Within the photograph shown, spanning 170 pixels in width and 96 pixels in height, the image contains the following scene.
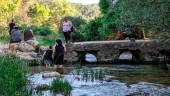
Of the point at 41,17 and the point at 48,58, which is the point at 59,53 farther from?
the point at 41,17

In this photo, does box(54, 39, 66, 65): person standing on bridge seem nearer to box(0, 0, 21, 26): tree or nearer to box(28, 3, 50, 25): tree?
box(0, 0, 21, 26): tree

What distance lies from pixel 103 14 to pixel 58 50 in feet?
50.4

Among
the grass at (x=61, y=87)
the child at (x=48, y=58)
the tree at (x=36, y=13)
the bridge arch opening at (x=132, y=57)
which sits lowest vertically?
the tree at (x=36, y=13)

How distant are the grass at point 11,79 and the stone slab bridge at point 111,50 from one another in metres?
13.2

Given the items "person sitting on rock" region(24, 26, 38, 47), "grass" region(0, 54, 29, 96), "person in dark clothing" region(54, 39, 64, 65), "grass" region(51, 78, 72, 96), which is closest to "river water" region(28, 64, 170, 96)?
"grass" region(51, 78, 72, 96)

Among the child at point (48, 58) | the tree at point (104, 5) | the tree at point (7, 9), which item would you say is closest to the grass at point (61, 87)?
the child at point (48, 58)

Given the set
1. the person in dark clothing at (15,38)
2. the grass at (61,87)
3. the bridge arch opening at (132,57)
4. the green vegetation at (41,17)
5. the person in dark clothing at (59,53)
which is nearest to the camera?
the grass at (61,87)

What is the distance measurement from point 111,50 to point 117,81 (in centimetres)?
901

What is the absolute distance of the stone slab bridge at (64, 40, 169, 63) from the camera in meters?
29.1

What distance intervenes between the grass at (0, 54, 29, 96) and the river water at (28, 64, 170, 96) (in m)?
0.76

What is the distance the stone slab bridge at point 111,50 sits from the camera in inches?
1145

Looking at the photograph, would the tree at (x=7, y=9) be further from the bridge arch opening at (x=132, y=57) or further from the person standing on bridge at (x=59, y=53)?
the person standing on bridge at (x=59, y=53)

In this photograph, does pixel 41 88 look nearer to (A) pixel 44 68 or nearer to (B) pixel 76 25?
(A) pixel 44 68

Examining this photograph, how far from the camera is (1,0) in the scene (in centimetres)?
5812
